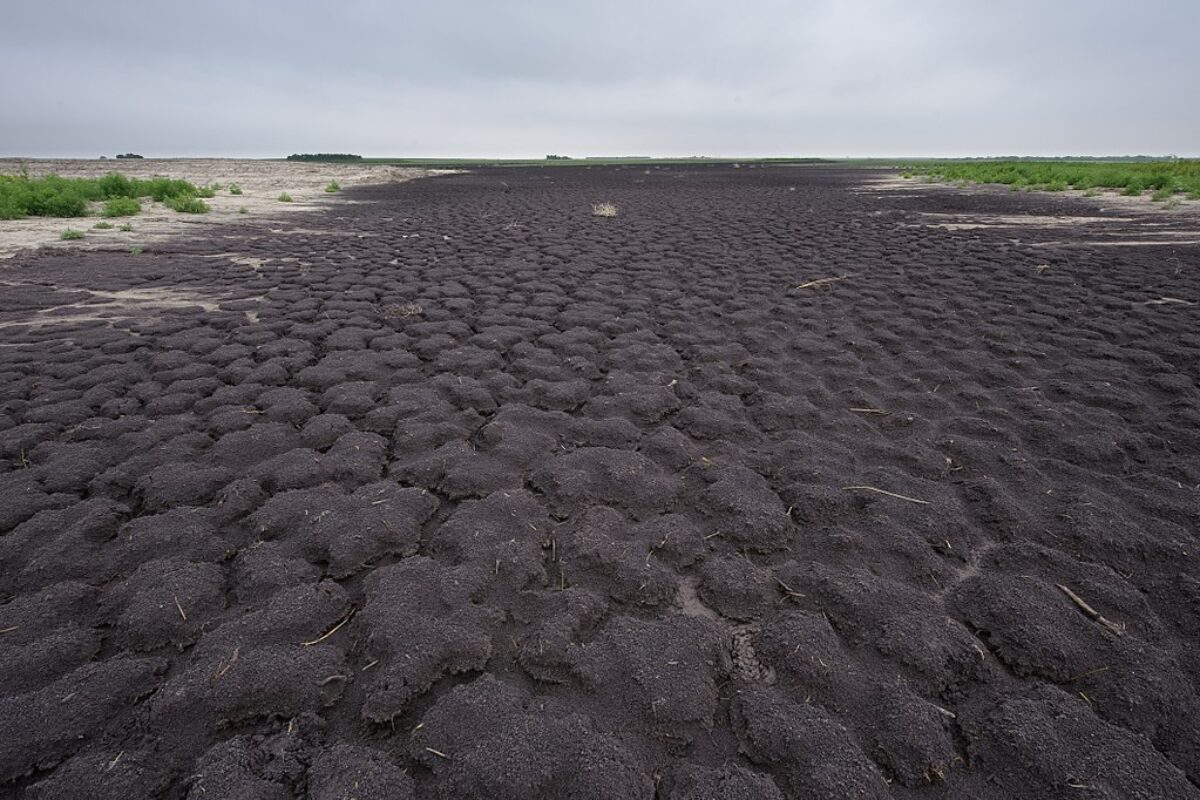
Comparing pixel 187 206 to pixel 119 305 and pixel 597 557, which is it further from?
pixel 597 557

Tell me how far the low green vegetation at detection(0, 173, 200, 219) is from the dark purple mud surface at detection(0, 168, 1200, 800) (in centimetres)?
849

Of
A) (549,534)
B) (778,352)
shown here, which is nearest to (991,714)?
(549,534)

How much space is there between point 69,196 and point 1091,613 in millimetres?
15949

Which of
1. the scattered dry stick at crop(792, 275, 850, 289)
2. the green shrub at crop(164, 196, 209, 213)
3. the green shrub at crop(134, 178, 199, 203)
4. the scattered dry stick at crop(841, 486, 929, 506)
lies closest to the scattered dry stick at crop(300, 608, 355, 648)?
the scattered dry stick at crop(841, 486, 929, 506)

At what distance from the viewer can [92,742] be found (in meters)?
1.48

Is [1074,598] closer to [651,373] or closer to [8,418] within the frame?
[651,373]

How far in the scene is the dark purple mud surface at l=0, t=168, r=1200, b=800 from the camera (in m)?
1.48

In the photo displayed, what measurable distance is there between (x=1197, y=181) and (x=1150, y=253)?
14.5 metres

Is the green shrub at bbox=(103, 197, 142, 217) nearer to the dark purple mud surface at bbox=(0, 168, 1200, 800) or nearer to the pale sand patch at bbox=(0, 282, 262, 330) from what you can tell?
the pale sand patch at bbox=(0, 282, 262, 330)

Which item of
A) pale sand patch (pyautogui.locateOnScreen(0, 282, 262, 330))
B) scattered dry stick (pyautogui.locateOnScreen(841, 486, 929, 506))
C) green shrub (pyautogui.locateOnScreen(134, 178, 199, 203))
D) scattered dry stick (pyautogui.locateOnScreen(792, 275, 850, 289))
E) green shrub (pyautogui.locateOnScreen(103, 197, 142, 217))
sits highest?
green shrub (pyautogui.locateOnScreen(134, 178, 199, 203))

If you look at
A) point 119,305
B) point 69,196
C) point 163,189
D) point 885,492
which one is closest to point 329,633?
point 885,492

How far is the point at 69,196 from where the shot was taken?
11281 mm

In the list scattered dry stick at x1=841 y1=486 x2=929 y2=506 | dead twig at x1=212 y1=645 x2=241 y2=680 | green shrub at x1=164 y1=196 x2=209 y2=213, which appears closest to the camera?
dead twig at x1=212 y1=645 x2=241 y2=680

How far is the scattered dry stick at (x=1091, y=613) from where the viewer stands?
73.6 inches
